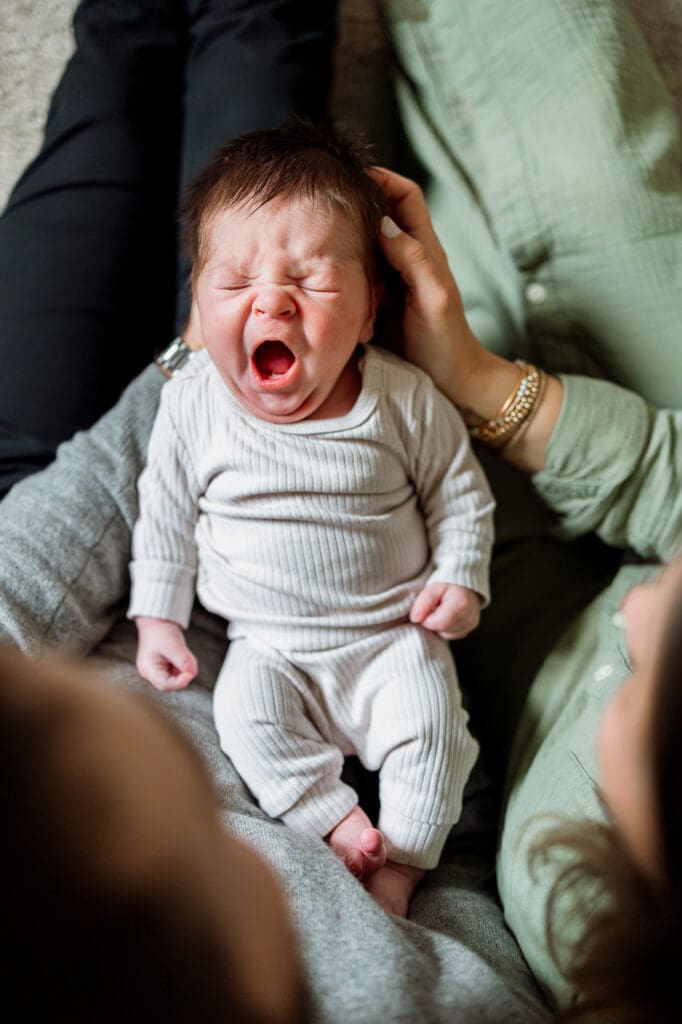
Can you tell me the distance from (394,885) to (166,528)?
43 cm

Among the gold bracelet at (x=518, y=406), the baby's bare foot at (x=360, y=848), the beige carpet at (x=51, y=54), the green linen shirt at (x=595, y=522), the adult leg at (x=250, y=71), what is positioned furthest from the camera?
the beige carpet at (x=51, y=54)

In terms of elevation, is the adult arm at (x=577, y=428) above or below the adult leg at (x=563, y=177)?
below

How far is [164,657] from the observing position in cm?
87

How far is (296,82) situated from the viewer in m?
1.12

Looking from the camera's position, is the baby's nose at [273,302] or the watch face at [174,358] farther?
the watch face at [174,358]

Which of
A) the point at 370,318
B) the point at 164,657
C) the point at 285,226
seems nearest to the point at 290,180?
the point at 285,226

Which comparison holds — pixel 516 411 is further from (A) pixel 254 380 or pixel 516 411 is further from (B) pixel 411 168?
(B) pixel 411 168

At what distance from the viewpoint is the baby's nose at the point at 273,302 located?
30.7 inches

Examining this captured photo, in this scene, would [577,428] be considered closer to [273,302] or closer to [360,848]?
[273,302]

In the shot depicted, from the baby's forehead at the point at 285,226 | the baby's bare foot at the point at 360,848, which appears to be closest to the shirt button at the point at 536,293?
the baby's forehead at the point at 285,226

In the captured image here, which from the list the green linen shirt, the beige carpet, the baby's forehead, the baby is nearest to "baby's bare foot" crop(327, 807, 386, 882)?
the baby

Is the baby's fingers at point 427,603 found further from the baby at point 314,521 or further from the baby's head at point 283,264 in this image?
the baby's head at point 283,264

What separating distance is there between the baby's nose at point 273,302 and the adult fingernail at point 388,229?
5.6 inches

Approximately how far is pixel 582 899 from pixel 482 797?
0.33 meters
